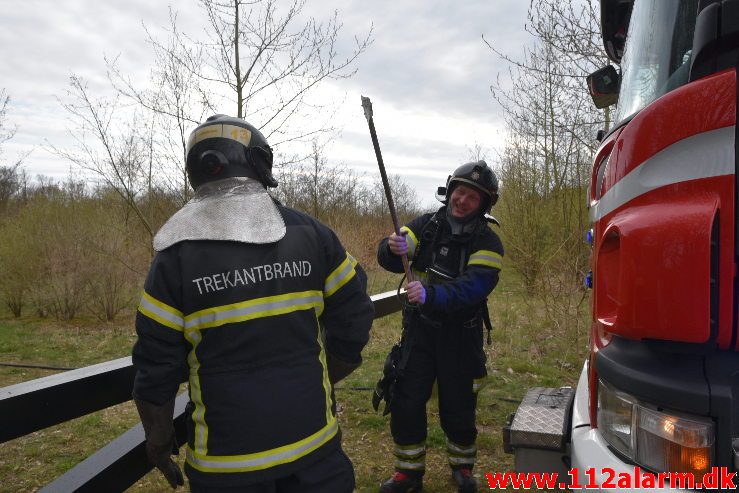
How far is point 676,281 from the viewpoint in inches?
52.2

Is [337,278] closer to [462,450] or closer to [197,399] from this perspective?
[197,399]

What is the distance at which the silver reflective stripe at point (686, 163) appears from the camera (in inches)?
52.9

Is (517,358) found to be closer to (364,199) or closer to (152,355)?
(152,355)

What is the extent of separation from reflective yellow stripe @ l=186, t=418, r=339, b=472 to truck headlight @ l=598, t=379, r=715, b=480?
3.34 feet

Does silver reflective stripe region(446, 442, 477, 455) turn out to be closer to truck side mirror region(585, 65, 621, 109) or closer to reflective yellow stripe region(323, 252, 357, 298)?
reflective yellow stripe region(323, 252, 357, 298)

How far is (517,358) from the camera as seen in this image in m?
6.79

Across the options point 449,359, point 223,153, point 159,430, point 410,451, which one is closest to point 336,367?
point 159,430

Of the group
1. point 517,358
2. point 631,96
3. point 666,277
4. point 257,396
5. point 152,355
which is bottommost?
point 517,358

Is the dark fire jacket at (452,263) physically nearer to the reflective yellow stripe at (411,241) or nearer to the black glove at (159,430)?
the reflective yellow stripe at (411,241)

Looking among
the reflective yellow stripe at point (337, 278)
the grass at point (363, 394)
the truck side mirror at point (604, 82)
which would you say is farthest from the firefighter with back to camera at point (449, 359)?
the reflective yellow stripe at point (337, 278)

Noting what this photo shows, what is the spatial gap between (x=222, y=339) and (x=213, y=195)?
1.83 feet

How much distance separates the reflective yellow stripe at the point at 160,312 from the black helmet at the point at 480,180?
2.22 metres

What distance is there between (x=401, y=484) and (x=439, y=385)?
666 mm

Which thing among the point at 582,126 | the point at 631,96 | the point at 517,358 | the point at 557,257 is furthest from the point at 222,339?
the point at 582,126
